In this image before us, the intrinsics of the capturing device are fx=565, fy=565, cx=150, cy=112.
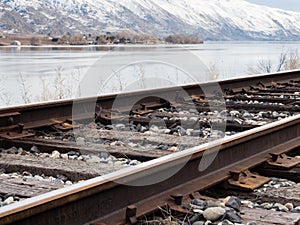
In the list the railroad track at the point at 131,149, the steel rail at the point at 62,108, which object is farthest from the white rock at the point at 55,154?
the steel rail at the point at 62,108

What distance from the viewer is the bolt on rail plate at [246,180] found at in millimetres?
3734

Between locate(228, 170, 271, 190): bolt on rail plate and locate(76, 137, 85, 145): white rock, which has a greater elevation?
locate(228, 170, 271, 190): bolt on rail plate

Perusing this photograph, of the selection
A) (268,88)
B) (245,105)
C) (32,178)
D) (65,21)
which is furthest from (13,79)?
(65,21)

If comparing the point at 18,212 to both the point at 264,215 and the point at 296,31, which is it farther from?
the point at 296,31

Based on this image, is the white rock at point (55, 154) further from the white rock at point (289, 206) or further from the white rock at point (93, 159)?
the white rock at point (289, 206)

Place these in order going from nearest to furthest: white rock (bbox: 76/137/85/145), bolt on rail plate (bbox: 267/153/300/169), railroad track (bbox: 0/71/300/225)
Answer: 1. railroad track (bbox: 0/71/300/225)
2. bolt on rail plate (bbox: 267/153/300/169)
3. white rock (bbox: 76/137/85/145)

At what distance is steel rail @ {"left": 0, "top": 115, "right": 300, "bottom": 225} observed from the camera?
2.64 metres

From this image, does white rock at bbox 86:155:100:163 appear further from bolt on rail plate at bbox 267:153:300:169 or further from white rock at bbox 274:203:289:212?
white rock at bbox 274:203:289:212

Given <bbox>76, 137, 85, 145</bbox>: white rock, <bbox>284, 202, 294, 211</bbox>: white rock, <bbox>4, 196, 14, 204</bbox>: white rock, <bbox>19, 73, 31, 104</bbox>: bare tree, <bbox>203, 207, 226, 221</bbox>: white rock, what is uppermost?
<bbox>4, 196, 14, 204</bbox>: white rock

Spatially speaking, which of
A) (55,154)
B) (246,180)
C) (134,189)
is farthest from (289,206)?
(55,154)

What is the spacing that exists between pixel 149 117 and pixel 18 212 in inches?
164

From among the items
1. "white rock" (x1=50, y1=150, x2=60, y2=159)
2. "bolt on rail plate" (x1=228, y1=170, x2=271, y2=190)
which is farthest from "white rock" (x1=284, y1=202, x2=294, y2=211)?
→ "white rock" (x1=50, y1=150, x2=60, y2=159)

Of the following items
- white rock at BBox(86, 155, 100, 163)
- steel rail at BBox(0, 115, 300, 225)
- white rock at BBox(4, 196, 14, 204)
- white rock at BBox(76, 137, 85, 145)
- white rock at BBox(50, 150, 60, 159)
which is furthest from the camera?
white rock at BBox(76, 137, 85, 145)

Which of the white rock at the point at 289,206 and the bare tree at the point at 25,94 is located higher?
the white rock at the point at 289,206
